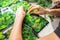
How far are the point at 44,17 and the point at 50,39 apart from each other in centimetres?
28

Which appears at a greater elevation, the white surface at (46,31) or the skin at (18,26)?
the skin at (18,26)

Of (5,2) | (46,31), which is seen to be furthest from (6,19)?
(46,31)

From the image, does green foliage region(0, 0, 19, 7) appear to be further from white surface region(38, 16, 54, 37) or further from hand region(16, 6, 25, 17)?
white surface region(38, 16, 54, 37)

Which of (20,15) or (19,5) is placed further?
(19,5)

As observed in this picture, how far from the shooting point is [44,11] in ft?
3.88

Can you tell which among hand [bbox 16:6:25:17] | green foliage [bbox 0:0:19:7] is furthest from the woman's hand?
green foliage [bbox 0:0:19:7]

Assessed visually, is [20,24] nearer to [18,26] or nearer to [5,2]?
[18,26]

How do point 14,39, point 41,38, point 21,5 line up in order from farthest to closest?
point 21,5, point 41,38, point 14,39

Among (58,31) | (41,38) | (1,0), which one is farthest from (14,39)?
(1,0)

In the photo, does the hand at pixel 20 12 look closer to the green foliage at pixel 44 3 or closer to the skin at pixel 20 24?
the skin at pixel 20 24

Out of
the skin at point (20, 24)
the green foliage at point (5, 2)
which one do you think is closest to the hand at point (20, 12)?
the skin at point (20, 24)

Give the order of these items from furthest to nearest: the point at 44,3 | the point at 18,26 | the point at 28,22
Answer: the point at 44,3 → the point at 28,22 → the point at 18,26

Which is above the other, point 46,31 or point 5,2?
point 5,2

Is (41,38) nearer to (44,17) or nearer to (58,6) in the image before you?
(44,17)
